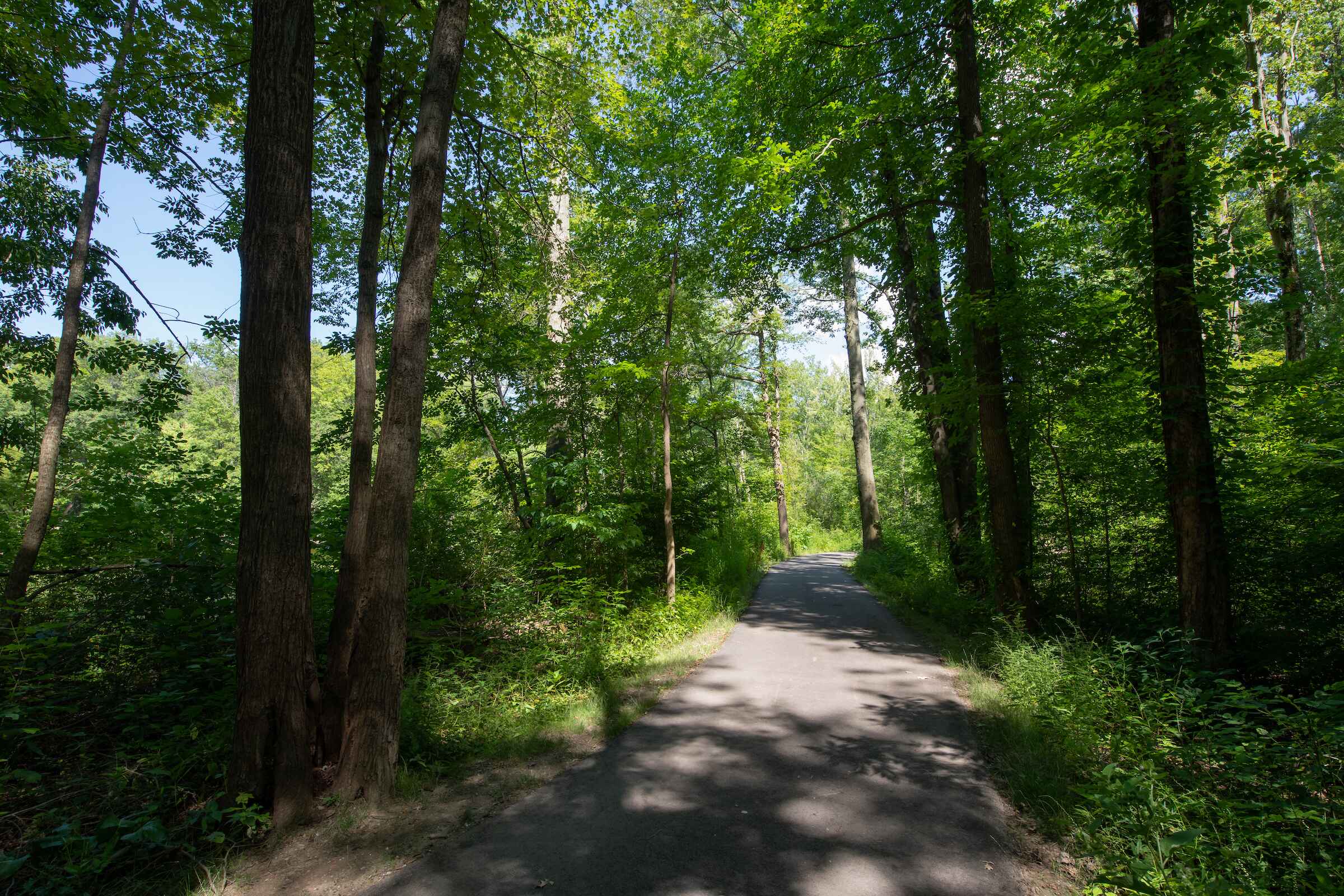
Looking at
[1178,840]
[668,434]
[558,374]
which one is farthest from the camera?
[558,374]

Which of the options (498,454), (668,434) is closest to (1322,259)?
(668,434)

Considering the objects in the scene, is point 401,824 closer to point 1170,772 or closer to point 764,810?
point 764,810

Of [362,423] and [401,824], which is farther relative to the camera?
[362,423]

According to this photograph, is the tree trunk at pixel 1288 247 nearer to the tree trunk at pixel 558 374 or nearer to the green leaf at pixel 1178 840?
the green leaf at pixel 1178 840

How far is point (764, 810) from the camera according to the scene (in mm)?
3811

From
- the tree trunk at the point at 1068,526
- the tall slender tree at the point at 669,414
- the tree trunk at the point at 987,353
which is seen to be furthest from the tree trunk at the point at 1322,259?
the tall slender tree at the point at 669,414

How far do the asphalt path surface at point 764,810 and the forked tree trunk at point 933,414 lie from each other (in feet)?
14.7

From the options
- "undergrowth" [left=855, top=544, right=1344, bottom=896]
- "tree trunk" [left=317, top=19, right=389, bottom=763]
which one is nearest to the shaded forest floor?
"tree trunk" [left=317, top=19, right=389, bottom=763]

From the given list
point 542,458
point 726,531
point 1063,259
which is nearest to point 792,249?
point 1063,259

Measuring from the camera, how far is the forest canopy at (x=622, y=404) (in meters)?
3.88

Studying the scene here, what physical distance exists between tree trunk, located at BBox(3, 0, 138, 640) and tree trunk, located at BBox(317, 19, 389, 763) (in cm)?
287

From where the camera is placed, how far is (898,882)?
9.75 ft

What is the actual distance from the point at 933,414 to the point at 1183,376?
12.8 feet

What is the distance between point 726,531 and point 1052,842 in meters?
12.2
